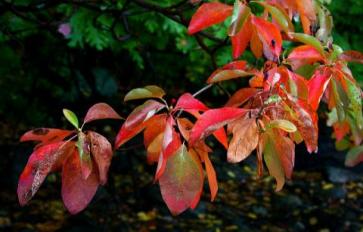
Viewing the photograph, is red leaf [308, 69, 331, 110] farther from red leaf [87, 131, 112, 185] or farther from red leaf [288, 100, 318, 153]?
red leaf [87, 131, 112, 185]

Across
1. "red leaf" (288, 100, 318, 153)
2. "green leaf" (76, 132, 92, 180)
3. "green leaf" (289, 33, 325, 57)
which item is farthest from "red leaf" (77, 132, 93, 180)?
"green leaf" (289, 33, 325, 57)

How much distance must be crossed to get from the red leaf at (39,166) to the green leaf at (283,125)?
0.37 meters

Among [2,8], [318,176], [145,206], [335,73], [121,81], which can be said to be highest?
[335,73]

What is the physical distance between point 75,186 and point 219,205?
305 cm

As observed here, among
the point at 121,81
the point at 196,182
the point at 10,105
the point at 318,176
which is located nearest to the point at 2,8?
the point at 196,182

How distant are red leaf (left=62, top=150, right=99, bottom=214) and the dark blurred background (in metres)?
1.78

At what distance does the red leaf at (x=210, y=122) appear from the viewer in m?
0.83

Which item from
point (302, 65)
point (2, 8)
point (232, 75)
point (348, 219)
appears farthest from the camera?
point (348, 219)

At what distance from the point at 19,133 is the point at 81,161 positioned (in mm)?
4005

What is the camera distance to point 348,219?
389 cm

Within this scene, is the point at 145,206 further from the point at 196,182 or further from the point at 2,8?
the point at 196,182

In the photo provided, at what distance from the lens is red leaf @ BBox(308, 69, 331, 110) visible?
40.8 inches

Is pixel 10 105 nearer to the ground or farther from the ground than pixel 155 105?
nearer to the ground

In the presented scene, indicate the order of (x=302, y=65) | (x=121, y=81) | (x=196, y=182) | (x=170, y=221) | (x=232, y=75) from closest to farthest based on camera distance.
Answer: (x=196, y=182)
(x=232, y=75)
(x=302, y=65)
(x=170, y=221)
(x=121, y=81)
